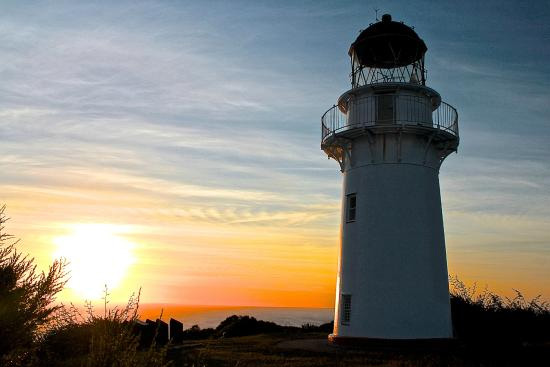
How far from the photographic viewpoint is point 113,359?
273 inches

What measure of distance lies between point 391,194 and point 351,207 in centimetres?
187

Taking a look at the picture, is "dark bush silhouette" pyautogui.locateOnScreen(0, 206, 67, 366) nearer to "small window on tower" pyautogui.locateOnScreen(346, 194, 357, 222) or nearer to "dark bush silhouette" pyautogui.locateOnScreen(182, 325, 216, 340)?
"small window on tower" pyautogui.locateOnScreen(346, 194, 357, 222)

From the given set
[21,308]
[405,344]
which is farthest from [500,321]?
[21,308]

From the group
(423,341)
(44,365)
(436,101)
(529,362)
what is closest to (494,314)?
(423,341)

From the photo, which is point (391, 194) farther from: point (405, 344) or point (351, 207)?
point (405, 344)

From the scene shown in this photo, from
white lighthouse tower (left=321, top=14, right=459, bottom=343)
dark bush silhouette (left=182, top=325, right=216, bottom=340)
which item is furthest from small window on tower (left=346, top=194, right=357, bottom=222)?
dark bush silhouette (left=182, top=325, right=216, bottom=340)

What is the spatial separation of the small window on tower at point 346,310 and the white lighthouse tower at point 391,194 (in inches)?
1.5

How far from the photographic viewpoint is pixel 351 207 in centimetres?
2088

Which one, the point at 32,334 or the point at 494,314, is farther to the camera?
the point at 494,314

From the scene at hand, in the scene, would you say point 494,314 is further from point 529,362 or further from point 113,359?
point 113,359

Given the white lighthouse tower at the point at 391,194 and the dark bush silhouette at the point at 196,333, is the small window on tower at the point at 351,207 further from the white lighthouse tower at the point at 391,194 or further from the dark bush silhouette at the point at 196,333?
the dark bush silhouette at the point at 196,333

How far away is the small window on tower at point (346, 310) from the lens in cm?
1981

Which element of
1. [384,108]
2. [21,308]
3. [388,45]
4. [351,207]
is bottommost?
[21,308]

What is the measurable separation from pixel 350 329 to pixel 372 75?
10010mm
